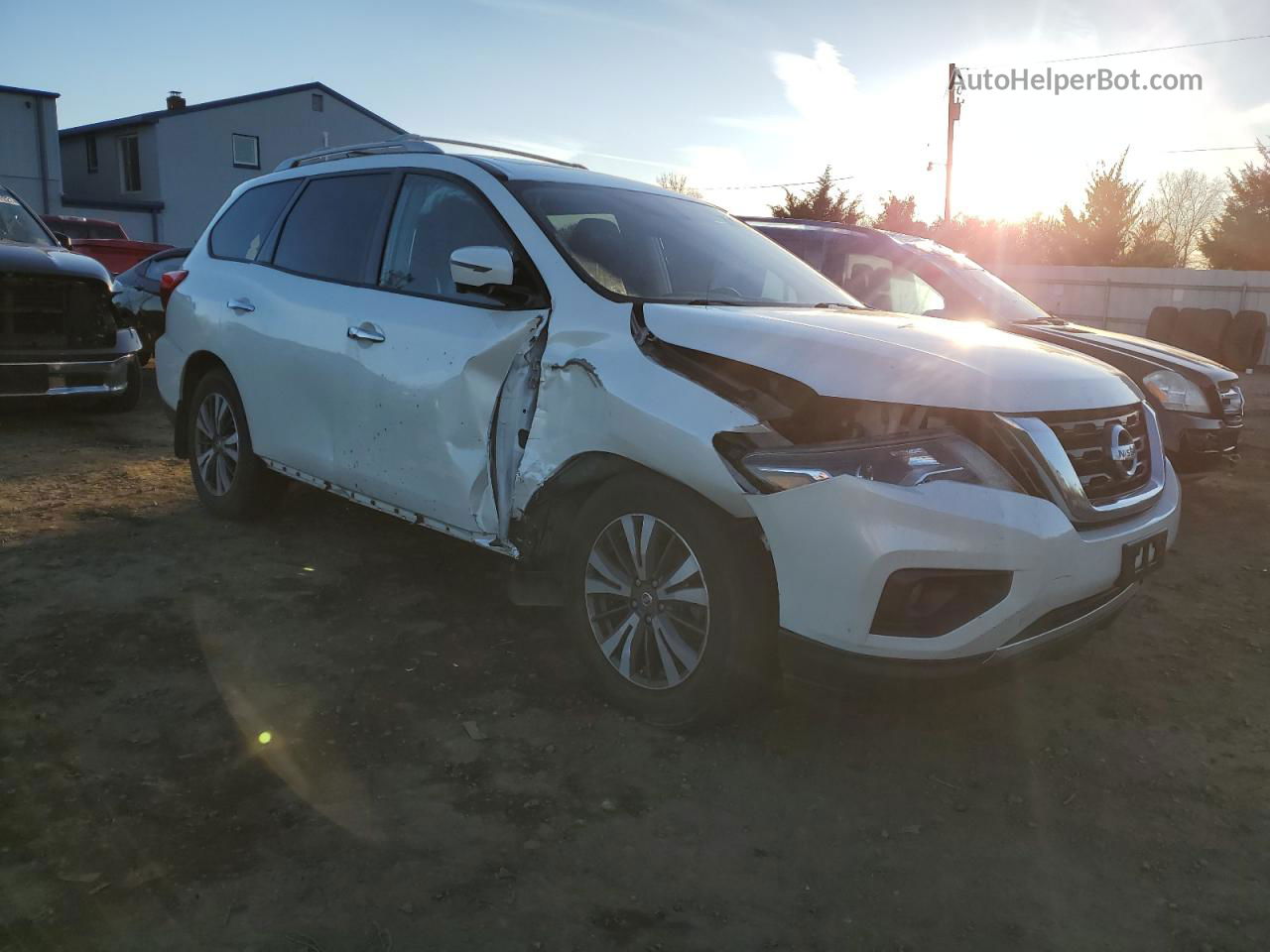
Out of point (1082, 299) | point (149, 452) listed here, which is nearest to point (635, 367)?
point (149, 452)

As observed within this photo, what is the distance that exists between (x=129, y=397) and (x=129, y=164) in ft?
92.9

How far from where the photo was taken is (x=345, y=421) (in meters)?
4.16

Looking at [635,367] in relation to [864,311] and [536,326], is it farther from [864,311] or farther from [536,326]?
[864,311]

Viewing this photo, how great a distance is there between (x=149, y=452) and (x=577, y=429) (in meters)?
5.56

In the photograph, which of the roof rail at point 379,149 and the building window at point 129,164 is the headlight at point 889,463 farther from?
the building window at point 129,164

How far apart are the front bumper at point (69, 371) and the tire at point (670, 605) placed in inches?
250

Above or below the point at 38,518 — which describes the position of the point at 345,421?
above

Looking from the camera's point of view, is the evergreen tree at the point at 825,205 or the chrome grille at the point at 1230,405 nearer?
the chrome grille at the point at 1230,405


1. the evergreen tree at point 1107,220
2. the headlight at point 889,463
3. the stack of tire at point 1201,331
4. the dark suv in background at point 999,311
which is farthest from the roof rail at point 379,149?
the evergreen tree at point 1107,220

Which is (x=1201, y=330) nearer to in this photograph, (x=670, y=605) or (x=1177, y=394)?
(x=1177, y=394)

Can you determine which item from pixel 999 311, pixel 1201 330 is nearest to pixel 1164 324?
pixel 1201 330

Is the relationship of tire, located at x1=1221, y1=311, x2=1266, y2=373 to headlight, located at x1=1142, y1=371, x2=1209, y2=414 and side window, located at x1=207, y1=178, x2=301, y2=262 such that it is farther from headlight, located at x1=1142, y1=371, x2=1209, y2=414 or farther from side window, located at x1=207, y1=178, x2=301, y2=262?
side window, located at x1=207, y1=178, x2=301, y2=262

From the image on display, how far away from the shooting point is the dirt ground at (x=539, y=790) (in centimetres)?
230

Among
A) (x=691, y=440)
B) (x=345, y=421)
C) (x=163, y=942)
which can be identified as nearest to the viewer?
(x=163, y=942)
